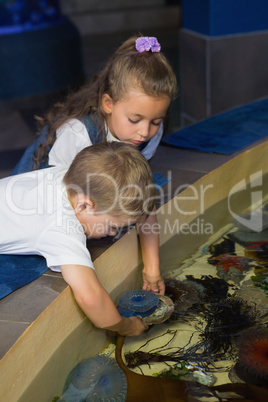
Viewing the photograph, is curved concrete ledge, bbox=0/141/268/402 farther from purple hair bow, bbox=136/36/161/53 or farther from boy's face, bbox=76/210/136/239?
purple hair bow, bbox=136/36/161/53

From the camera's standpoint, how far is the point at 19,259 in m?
1.86

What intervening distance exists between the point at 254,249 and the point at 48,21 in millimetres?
4742

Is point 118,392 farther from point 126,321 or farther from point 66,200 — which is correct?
point 66,200

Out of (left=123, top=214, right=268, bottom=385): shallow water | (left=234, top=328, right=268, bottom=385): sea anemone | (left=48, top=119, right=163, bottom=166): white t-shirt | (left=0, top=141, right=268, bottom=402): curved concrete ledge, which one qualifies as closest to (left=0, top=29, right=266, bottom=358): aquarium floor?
(left=0, top=141, right=268, bottom=402): curved concrete ledge

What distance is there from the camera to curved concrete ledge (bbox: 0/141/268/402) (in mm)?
1409

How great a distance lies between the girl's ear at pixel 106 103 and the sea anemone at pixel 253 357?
1.09 metres

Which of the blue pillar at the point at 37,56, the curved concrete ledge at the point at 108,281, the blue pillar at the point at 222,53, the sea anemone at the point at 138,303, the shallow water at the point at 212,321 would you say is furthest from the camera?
the blue pillar at the point at 37,56

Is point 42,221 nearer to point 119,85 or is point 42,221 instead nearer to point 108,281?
point 108,281

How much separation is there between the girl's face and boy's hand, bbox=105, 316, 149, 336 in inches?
28.7

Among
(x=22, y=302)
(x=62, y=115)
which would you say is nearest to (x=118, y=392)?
(x=22, y=302)

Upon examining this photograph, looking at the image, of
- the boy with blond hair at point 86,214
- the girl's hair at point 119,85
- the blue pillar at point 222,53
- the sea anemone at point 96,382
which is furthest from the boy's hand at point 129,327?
the blue pillar at point 222,53

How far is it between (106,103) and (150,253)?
683mm

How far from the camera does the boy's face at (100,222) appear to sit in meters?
1.67

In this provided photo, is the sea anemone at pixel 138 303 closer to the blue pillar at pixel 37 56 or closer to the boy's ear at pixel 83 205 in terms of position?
the boy's ear at pixel 83 205
